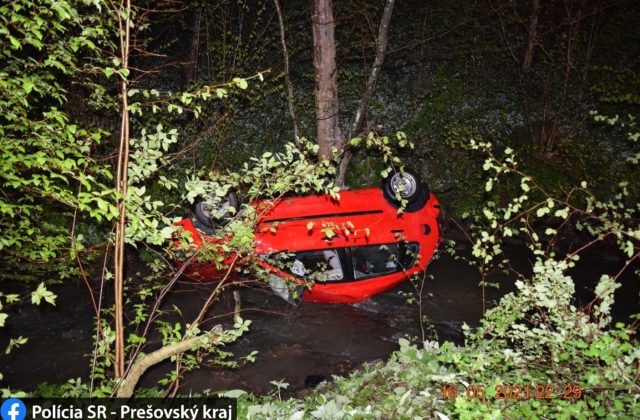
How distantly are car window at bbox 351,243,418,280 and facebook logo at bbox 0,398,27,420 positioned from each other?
482 cm

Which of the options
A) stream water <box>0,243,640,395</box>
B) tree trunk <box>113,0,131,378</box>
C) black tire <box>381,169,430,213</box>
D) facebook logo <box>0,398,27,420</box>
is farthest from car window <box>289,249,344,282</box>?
facebook logo <box>0,398,27,420</box>

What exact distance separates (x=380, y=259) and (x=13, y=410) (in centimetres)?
543

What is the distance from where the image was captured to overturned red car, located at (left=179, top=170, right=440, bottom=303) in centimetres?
668

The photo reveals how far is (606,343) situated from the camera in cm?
277

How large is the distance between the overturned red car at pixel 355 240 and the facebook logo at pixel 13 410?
3476 mm

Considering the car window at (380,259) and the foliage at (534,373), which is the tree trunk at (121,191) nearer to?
the foliage at (534,373)

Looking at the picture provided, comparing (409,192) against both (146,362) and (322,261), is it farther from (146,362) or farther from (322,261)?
(146,362)

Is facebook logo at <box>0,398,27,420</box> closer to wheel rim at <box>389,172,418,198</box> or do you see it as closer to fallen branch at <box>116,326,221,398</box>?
fallen branch at <box>116,326,221,398</box>

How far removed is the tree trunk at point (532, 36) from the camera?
969 cm

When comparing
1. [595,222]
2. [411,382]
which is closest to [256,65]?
[595,222]

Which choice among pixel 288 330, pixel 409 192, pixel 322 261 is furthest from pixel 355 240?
pixel 288 330

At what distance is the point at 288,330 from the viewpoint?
7.36 meters

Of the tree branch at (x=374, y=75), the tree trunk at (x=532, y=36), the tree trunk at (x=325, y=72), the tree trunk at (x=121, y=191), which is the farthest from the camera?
the tree trunk at (x=532, y=36)

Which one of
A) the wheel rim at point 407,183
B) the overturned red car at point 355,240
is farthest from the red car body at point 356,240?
the wheel rim at point 407,183
